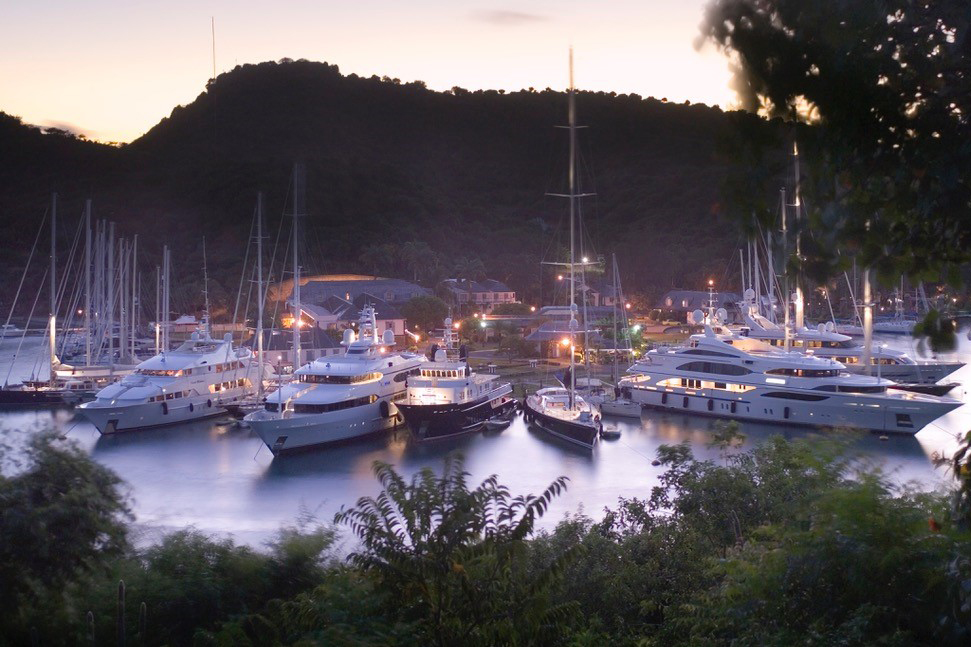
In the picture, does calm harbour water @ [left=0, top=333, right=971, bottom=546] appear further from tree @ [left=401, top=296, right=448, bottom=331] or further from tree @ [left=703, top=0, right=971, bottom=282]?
tree @ [left=401, top=296, right=448, bottom=331]

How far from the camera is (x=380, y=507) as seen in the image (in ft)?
11.9

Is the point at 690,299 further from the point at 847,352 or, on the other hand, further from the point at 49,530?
the point at 49,530

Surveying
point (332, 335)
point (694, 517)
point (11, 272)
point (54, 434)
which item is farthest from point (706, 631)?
point (11, 272)

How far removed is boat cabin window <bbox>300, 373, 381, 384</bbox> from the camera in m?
16.9

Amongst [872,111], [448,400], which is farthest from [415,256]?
[872,111]

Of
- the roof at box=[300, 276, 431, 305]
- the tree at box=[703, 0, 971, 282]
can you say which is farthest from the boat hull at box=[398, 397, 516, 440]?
the roof at box=[300, 276, 431, 305]

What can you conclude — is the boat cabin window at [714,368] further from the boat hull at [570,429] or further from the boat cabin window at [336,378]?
the boat cabin window at [336,378]

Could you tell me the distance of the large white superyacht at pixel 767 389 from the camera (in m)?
16.4

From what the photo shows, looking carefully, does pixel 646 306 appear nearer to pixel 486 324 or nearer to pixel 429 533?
pixel 486 324

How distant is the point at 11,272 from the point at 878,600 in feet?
156

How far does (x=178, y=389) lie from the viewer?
18422mm

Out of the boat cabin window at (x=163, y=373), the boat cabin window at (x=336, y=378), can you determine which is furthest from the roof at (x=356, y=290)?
the boat cabin window at (x=336, y=378)

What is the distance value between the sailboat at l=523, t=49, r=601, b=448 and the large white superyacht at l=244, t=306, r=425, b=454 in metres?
3.08

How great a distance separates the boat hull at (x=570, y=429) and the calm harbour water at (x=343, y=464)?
0.66 ft
